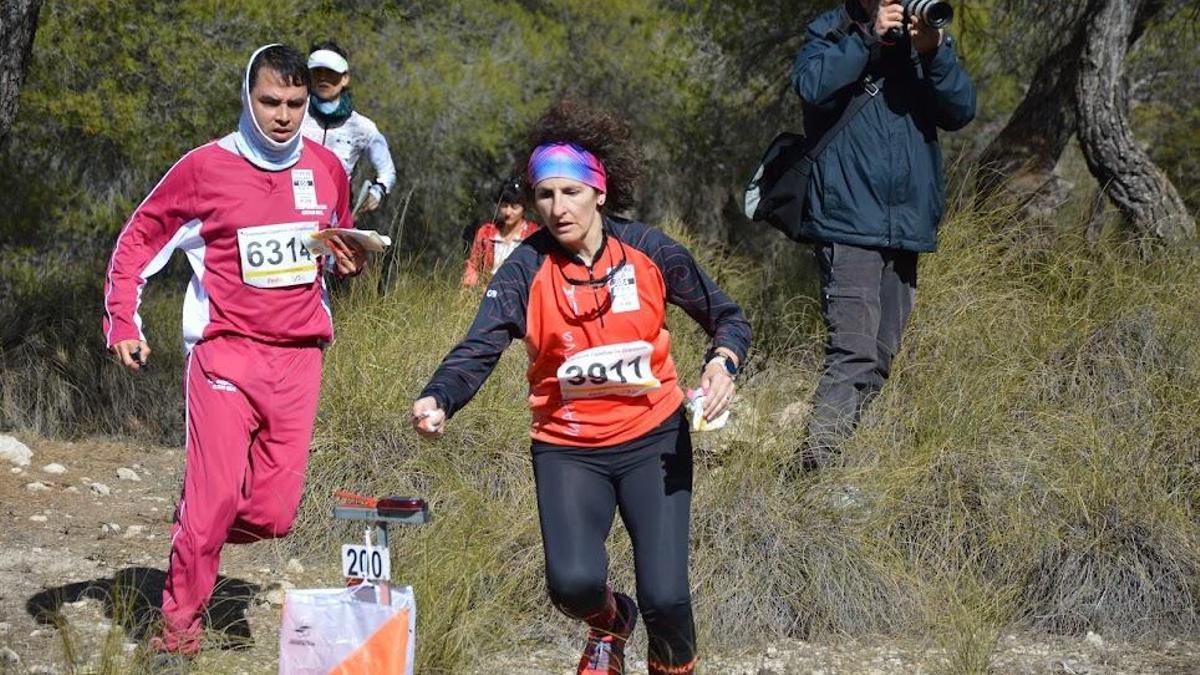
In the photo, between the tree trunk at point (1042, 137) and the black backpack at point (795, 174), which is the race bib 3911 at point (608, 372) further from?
the tree trunk at point (1042, 137)

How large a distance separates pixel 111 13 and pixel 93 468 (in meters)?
3.17

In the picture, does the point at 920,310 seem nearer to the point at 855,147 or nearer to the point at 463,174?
the point at 855,147

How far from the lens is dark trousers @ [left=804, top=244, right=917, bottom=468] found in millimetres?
6680

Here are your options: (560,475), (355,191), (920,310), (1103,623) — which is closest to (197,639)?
(560,475)

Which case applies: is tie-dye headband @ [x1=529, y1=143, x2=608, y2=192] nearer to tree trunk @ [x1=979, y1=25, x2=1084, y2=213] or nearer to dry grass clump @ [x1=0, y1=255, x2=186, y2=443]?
tree trunk @ [x1=979, y1=25, x2=1084, y2=213]

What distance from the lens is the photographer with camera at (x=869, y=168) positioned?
6.70 m

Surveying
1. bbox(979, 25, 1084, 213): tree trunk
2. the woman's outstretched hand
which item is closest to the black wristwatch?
the woman's outstretched hand

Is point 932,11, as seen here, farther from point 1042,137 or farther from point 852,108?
point 1042,137

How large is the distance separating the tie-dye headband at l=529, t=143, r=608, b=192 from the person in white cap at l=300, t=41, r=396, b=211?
11.5ft

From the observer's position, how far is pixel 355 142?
8930 mm

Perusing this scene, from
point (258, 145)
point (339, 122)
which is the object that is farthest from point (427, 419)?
point (339, 122)

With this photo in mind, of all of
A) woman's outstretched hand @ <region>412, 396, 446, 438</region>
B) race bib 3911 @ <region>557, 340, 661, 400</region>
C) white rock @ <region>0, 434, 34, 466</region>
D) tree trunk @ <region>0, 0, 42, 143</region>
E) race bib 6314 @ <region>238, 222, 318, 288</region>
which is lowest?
white rock @ <region>0, 434, 34, 466</region>

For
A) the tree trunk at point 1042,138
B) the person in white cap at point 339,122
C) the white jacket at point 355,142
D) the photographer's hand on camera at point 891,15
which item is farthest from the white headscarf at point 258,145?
the tree trunk at point 1042,138

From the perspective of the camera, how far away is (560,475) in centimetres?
473
